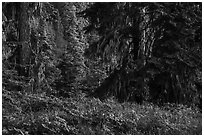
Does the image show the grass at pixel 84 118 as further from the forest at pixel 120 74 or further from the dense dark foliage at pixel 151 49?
the dense dark foliage at pixel 151 49

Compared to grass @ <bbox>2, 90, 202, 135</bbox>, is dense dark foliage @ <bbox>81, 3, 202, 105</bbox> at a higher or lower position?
higher

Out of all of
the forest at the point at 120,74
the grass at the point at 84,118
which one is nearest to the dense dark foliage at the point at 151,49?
the forest at the point at 120,74

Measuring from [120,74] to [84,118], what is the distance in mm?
3837

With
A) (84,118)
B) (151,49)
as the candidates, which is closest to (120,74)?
(151,49)

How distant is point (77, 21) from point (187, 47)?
12.8 meters

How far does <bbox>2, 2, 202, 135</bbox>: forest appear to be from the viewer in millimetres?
9500

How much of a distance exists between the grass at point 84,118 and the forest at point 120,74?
0.07 feet

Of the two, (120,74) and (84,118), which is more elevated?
(120,74)

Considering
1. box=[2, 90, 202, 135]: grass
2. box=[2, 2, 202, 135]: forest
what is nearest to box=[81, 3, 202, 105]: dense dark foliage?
box=[2, 2, 202, 135]: forest

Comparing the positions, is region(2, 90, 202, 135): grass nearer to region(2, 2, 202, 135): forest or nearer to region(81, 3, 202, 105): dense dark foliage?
region(2, 2, 202, 135): forest

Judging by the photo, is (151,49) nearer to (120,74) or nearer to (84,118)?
(120,74)

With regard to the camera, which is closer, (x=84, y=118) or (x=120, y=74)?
(x=84, y=118)

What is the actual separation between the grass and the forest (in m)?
0.02

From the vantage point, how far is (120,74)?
514 inches
